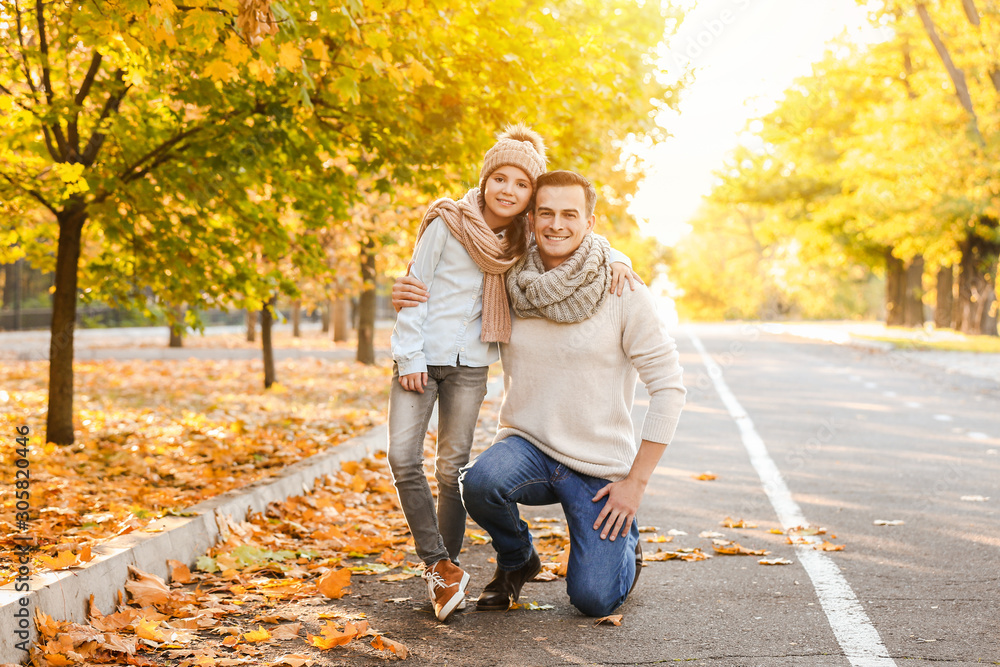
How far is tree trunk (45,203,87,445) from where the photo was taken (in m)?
7.85

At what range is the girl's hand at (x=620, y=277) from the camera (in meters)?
4.12

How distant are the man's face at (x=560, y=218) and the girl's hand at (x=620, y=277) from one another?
8.2 inches

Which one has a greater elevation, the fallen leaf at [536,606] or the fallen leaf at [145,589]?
the fallen leaf at [145,589]

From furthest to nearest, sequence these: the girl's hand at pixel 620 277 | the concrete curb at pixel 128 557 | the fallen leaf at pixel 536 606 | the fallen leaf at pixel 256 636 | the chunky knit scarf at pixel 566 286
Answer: the fallen leaf at pixel 536 606, the girl's hand at pixel 620 277, the chunky knit scarf at pixel 566 286, the fallen leaf at pixel 256 636, the concrete curb at pixel 128 557

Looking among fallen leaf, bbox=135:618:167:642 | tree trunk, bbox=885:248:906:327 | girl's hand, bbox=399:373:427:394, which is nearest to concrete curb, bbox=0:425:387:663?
fallen leaf, bbox=135:618:167:642

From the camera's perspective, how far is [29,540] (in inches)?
178

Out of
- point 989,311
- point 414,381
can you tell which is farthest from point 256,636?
point 989,311

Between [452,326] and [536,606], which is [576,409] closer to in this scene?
[452,326]

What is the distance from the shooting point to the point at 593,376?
4176 mm

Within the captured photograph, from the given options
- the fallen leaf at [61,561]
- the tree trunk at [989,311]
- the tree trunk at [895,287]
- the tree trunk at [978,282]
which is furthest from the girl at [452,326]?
the tree trunk at [895,287]

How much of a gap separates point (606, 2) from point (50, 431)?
8195 mm

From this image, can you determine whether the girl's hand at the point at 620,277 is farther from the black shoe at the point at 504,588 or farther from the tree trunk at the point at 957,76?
the tree trunk at the point at 957,76

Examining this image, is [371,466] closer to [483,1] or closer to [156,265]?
[156,265]

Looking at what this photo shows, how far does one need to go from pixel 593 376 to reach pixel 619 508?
593mm
